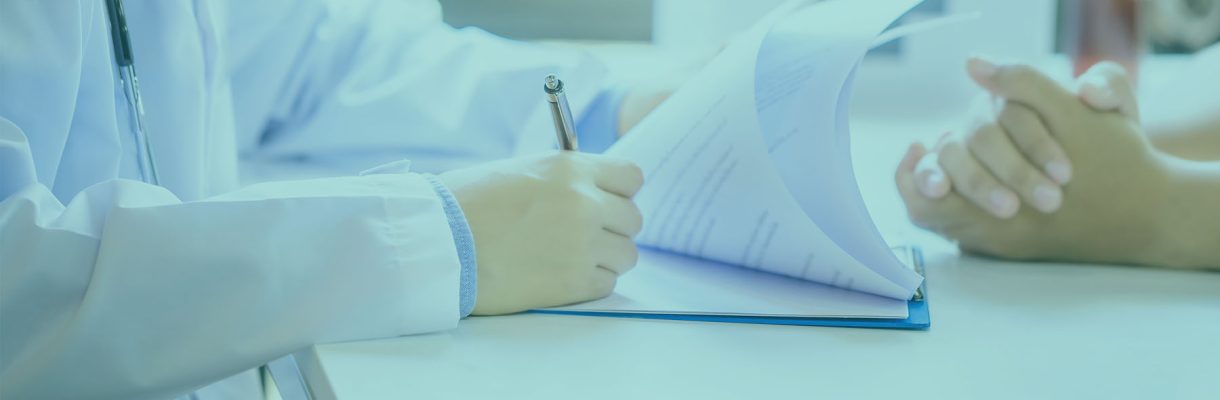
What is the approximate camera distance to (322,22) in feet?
3.56

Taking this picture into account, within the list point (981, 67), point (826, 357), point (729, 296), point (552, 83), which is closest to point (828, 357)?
point (826, 357)

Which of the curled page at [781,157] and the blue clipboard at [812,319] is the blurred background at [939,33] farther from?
the blue clipboard at [812,319]

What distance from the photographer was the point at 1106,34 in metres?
1.53

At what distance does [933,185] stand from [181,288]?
17.9 inches

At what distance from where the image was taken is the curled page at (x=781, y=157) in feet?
1.91

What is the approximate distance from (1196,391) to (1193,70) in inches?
23.3

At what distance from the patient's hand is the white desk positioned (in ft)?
0.30

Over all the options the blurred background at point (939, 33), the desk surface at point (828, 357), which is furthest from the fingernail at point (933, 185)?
the blurred background at point (939, 33)

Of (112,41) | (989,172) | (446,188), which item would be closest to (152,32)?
(112,41)

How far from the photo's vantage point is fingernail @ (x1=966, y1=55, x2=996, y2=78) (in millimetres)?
720

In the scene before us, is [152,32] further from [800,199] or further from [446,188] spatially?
[800,199]

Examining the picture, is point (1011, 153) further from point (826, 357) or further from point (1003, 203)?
point (826, 357)

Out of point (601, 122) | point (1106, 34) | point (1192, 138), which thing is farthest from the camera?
point (1106, 34)

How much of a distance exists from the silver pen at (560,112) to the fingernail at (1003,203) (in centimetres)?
26
